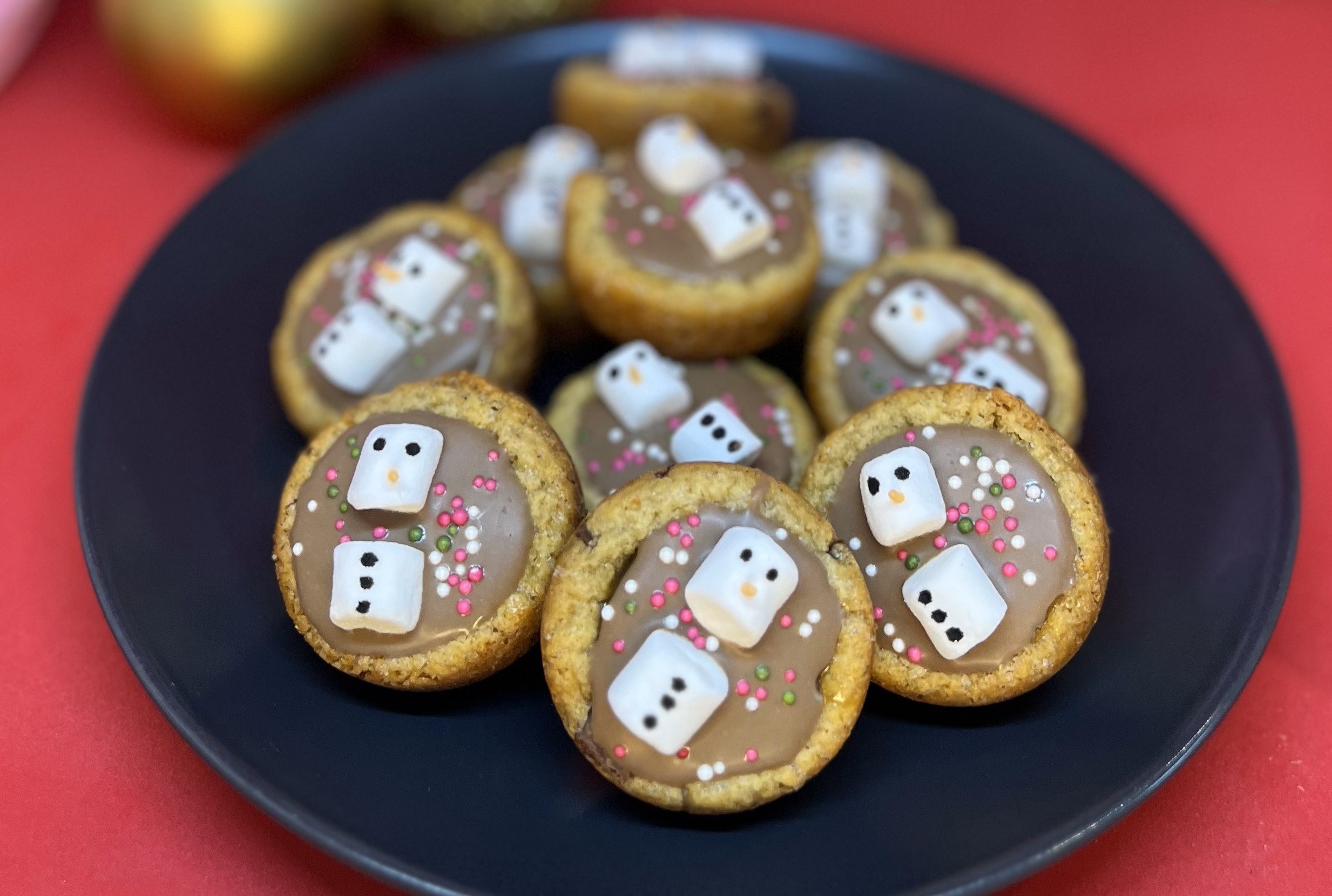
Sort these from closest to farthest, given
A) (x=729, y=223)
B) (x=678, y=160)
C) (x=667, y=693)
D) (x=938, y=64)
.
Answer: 1. (x=667, y=693)
2. (x=729, y=223)
3. (x=678, y=160)
4. (x=938, y=64)

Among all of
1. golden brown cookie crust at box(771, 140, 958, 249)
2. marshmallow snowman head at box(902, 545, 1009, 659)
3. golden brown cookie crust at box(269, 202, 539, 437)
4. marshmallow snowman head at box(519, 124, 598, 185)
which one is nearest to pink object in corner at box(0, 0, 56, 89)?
golden brown cookie crust at box(269, 202, 539, 437)

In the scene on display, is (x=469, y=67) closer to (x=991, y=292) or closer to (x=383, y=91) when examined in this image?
(x=383, y=91)

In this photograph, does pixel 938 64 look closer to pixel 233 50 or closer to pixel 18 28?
pixel 233 50

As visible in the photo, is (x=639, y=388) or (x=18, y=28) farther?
(x=18, y=28)

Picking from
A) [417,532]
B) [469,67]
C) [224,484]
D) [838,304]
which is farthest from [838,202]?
[224,484]

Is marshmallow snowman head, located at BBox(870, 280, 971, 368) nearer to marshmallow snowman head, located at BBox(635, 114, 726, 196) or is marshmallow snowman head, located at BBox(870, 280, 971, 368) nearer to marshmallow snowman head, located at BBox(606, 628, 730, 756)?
marshmallow snowman head, located at BBox(635, 114, 726, 196)

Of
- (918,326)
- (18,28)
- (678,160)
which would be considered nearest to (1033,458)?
(918,326)

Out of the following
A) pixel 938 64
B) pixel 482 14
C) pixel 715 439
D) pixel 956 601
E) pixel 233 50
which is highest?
pixel 233 50
